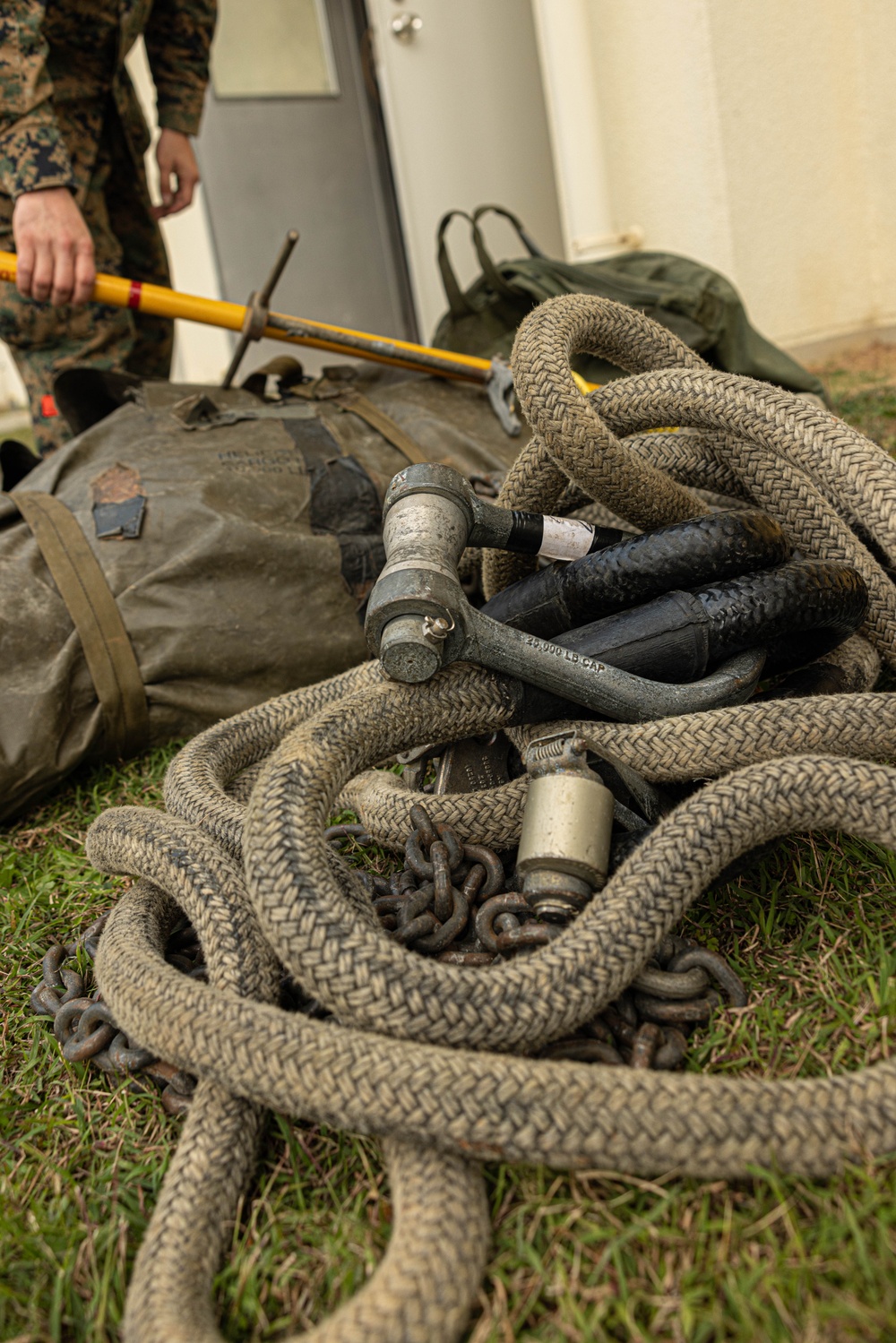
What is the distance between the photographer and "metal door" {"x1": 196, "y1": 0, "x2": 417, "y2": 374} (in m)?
5.73

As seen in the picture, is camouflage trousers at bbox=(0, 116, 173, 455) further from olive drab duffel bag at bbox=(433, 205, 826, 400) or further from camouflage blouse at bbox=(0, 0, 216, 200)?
olive drab duffel bag at bbox=(433, 205, 826, 400)

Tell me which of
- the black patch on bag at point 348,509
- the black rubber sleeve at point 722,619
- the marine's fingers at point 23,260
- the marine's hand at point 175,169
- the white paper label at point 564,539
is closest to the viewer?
the black rubber sleeve at point 722,619

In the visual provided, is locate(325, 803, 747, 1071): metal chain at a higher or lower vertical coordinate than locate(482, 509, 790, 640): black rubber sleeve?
lower

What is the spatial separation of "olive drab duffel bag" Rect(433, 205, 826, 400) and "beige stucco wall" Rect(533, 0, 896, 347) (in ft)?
4.22

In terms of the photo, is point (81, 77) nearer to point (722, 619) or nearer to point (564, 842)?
point (722, 619)

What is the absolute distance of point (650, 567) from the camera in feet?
4.27

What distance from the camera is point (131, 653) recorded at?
1.89 m

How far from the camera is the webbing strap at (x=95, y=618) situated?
6.10 feet

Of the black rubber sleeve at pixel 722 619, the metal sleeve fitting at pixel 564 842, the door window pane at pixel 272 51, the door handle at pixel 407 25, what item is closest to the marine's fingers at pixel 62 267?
the black rubber sleeve at pixel 722 619

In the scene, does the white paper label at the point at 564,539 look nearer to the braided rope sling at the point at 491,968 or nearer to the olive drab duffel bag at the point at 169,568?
the braided rope sling at the point at 491,968

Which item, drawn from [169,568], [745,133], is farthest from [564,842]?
[745,133]

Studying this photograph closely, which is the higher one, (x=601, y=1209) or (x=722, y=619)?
(x=722, y=619)

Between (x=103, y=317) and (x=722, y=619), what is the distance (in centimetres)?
209

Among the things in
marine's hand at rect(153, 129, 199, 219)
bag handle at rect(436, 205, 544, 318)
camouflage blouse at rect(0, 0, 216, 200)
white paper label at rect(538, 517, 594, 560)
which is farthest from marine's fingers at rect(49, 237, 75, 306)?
white paper label at rect(538, 517, 594, 560)
